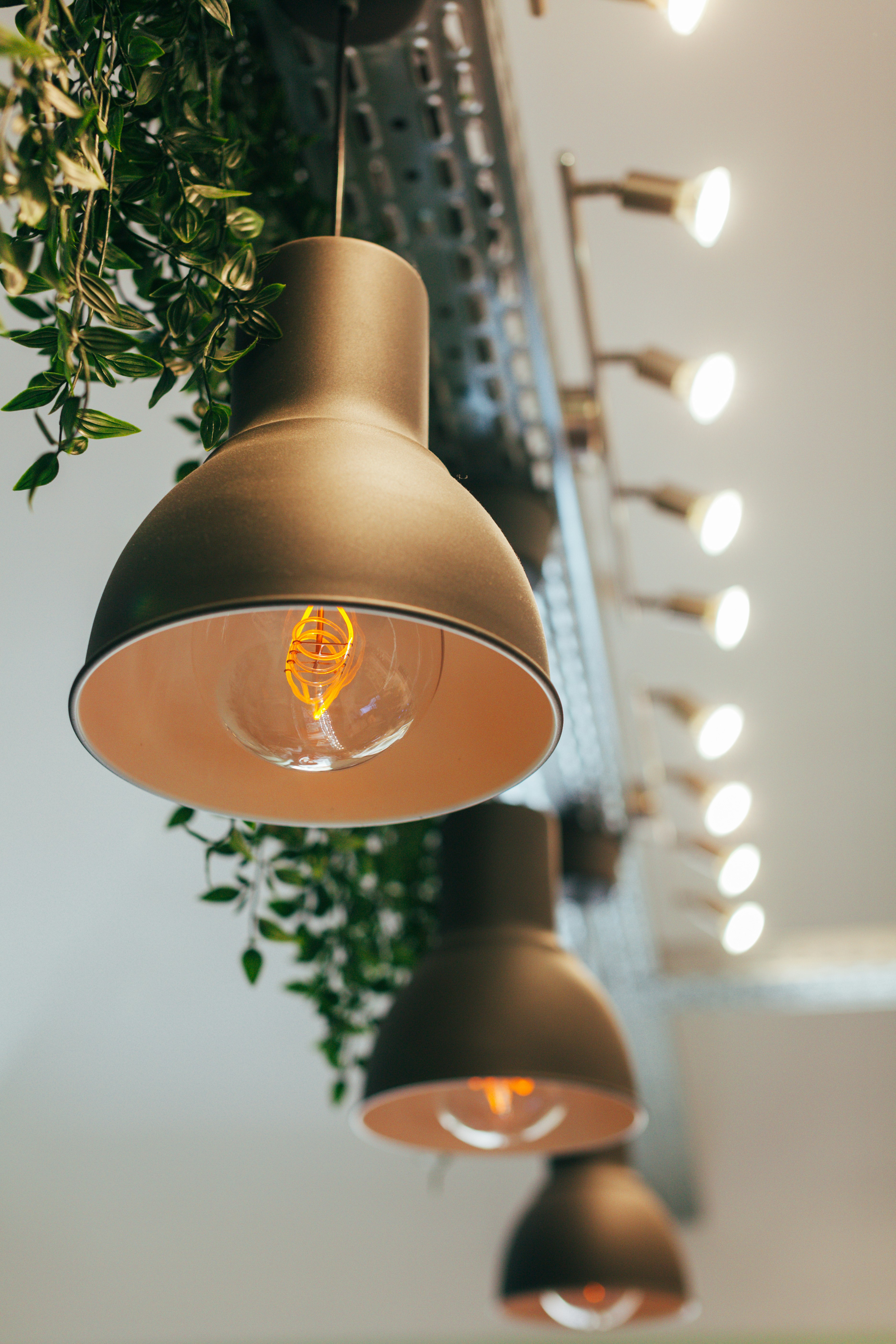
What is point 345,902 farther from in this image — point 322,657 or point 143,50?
point 143,50

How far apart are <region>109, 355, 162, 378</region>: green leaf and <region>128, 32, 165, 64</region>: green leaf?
0.18m

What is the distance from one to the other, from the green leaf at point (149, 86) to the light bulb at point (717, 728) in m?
1.46

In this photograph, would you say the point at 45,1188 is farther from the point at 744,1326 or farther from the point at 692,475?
the point at 692,475

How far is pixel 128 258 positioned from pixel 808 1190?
4107mm

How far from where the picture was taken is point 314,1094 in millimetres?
3867

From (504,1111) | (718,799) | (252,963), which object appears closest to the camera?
(252,963)

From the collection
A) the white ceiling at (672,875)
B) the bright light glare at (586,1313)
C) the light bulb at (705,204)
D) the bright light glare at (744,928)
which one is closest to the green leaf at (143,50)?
the light bulb at (705,204)

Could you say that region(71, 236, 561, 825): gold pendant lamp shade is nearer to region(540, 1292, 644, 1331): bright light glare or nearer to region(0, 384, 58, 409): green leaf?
region(0, 384, 58, 409): green leaf

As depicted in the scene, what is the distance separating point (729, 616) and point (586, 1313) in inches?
60.8

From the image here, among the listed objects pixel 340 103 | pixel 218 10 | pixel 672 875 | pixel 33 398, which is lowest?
pixel 33 398

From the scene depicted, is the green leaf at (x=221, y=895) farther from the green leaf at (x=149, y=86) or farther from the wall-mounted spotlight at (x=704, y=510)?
the wall-mounted spotlight at (x=704, y=510)

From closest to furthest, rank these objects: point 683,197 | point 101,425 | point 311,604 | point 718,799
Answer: point 311,604, point 101,425, point 683,197, point 718,799

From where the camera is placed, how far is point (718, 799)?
212 cm

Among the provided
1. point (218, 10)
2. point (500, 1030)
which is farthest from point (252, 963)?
point (218, 10)
